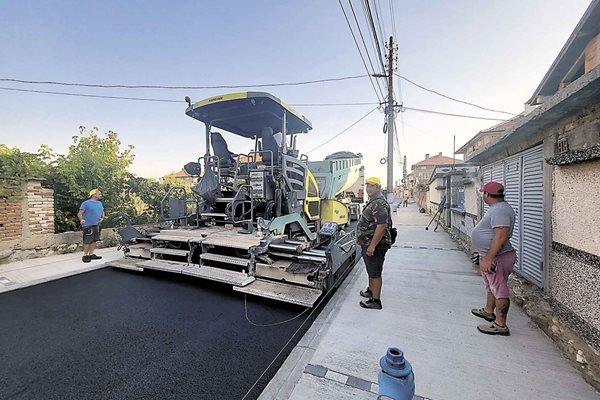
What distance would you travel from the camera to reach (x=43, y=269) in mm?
4742

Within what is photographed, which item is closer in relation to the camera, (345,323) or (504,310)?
(504,310)

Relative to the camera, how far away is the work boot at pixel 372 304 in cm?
313

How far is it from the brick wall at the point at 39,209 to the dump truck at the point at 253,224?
2275 mm

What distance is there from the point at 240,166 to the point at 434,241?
5754 millimetres

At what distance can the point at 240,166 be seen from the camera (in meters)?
5.30

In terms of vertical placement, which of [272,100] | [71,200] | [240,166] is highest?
[272,100]

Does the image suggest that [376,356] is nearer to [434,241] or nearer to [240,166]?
[240,166]

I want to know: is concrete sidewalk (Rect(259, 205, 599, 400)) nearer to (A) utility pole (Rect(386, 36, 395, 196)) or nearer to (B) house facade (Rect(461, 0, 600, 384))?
(B) house facade (Rect(461, 0, 600, 384))

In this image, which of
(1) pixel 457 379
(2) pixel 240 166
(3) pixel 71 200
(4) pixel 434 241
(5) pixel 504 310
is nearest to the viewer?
(1) pixel 457 379

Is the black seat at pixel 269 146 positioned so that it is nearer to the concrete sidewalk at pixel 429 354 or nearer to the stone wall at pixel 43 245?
the concrete sidewalk at pixel 429 354

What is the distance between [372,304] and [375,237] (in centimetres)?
83

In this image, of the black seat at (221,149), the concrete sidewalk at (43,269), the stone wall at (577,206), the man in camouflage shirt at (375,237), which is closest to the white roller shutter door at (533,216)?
the stone wall at (577,206)

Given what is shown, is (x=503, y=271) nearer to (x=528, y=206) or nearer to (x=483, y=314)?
(x=483, y=314)

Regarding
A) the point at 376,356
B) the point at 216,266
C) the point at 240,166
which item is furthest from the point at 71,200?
the point at 376,356
